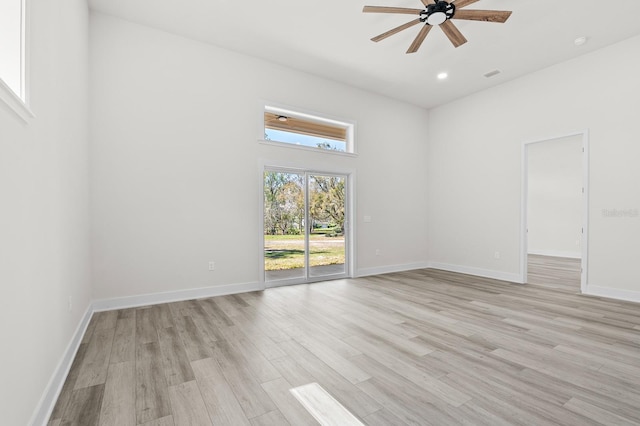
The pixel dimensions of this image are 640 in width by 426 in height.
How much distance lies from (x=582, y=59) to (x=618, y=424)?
5.22 meters

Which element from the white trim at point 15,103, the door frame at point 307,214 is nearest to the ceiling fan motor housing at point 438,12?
the door frame at point 307,214

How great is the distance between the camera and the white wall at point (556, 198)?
8141 mm

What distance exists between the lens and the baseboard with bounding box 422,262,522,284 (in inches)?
212

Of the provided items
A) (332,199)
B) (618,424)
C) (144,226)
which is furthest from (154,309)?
(618,424)

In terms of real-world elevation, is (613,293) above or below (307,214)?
below

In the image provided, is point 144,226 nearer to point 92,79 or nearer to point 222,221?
point 222,221

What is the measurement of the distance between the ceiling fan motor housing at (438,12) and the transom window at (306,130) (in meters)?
2.42

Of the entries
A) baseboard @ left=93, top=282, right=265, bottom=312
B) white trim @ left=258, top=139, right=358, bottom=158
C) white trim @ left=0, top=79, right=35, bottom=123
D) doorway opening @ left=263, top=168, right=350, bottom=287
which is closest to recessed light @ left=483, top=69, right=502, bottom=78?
white trim @ left=258, top=139, right=358, bottom=158

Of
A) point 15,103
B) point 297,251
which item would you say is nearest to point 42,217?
point 15,103

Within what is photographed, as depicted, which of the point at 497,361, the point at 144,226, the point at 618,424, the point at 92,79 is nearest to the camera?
the point at 618,424

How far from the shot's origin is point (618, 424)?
163 cm

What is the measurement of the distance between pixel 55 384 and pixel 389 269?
5349mm

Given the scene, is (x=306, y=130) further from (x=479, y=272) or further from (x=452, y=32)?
(x=479, y=272)

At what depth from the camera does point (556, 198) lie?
8594 mm
